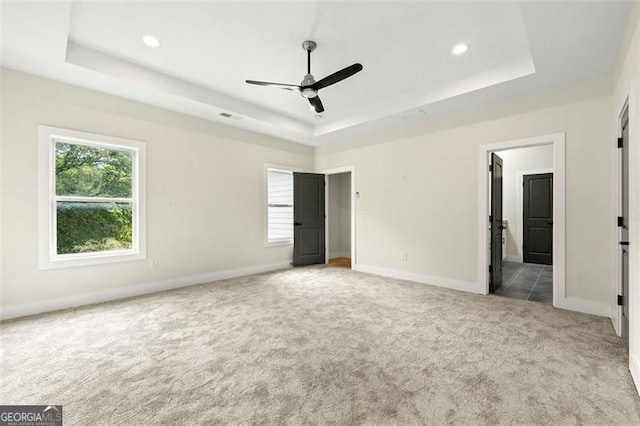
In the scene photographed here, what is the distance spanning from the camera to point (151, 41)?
115 inches

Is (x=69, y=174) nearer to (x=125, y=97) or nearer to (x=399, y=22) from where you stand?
(x=125, y=97)

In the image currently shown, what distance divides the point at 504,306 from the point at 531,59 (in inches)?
114

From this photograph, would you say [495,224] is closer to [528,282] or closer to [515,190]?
[528,282]

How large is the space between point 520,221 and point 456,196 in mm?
3607

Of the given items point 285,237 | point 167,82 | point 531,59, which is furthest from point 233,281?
point 531,59

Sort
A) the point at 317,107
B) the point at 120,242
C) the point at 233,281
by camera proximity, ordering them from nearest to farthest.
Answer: the point at 317,107, the point at 120,242, the point at 233,281

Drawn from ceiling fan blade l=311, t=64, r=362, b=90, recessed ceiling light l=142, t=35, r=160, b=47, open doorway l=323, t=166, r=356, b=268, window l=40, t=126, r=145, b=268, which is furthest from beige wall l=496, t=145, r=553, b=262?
window l=40, t=126, r=145, b=268

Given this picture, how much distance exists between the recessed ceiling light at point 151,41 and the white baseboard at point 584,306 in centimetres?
551

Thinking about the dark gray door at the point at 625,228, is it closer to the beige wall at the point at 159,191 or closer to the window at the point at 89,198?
the beige wall at the point at 159,191

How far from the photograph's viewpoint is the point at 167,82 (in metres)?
3.68

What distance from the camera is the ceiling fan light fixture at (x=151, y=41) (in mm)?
2865

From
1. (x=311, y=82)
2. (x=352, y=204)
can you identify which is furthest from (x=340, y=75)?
(x=352, y=204)

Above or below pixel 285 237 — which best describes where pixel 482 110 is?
above

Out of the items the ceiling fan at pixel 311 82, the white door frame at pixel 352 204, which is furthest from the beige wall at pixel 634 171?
the white door frame at pixel 352 204
